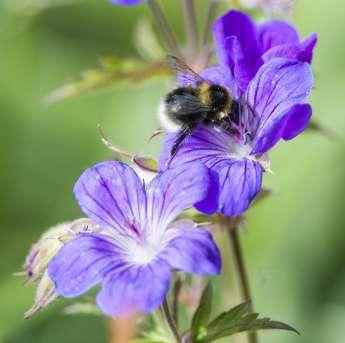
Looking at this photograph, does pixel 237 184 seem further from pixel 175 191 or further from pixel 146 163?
pixel 146 163

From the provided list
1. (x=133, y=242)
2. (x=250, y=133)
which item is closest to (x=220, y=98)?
(x=250, y=133)

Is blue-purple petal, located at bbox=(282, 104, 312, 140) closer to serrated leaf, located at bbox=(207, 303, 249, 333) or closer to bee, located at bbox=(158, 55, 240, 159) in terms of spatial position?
bee, located at bbox=(158, 55, 240, 159)

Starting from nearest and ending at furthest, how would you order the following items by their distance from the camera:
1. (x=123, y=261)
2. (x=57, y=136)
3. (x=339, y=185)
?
(x=123, y=261), (x=339, y=185), (x=57, y=136)

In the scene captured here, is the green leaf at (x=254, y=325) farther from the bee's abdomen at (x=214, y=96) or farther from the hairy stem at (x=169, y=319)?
the bee's abdomen at (x=214, y=96)

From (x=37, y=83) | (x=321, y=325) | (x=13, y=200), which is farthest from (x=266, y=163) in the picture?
(x=37, y=83)

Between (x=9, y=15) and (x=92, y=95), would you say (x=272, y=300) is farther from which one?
(x=9, y=15)

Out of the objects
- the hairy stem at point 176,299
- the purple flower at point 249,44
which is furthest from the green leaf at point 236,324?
the purple flower at point 249,44
